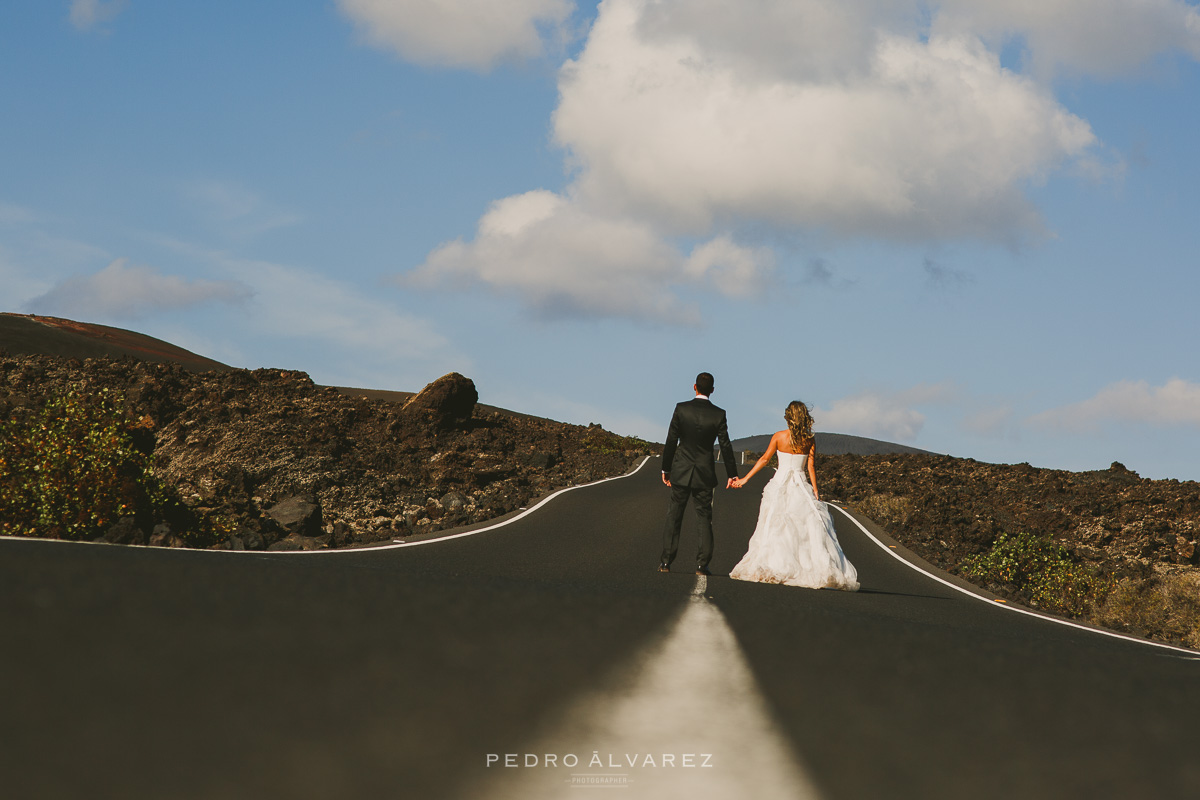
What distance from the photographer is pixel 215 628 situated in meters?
3.25

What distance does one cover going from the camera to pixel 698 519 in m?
10.4

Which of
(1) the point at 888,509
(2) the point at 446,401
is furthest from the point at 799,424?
(2) the point at 446,401

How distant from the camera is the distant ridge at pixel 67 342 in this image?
42.9m

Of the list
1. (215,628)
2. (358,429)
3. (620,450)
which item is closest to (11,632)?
(215,628)

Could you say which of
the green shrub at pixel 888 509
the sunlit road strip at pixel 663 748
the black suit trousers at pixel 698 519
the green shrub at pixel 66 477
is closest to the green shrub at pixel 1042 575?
the green shrub at pixel 888 509

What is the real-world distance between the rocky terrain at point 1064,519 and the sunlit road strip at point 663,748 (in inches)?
557

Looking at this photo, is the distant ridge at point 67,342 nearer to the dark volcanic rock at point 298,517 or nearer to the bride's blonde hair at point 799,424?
the dark volcanic rock at point 298,517

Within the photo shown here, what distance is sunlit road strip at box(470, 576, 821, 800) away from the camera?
1.79 m

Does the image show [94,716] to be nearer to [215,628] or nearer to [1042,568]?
[215,628]

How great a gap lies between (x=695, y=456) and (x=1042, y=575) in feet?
36.9

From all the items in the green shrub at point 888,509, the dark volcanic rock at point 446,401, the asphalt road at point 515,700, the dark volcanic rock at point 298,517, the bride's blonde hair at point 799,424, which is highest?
the dark volcanic rock at point 446,401

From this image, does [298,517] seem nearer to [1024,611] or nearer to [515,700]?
[1024,611]

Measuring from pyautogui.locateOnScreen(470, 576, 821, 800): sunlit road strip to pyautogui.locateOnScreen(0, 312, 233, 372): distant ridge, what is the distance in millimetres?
44166

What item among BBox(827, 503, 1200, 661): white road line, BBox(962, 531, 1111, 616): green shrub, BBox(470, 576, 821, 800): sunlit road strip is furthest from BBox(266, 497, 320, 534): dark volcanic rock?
BBox(470, 576, 821, 800): sunlit road strip
